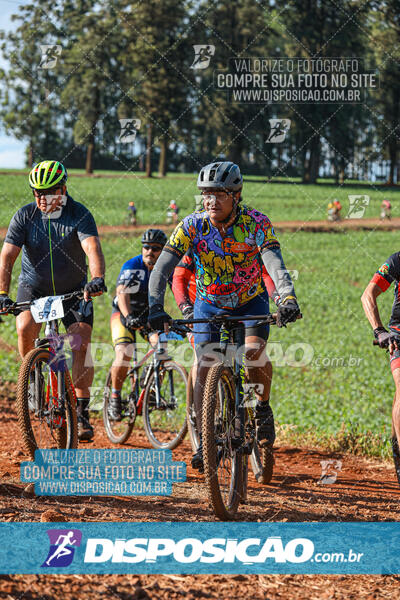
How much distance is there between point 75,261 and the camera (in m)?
6.52

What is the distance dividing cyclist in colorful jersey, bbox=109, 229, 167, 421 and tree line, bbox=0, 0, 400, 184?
25340 mm

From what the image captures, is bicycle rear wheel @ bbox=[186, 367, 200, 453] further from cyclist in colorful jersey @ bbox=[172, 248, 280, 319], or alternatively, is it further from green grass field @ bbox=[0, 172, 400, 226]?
green grass field @ bbox=[0, 172, 400, 226]

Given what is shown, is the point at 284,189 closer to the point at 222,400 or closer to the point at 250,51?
the point at 250,51

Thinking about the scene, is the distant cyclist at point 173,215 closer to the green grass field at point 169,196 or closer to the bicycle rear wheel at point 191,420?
the green grass field at point 169,196

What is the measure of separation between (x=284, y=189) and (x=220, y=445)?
36.6m

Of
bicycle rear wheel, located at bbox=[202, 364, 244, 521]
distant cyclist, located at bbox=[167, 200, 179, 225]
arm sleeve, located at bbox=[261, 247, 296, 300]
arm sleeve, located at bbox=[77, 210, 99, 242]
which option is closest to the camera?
bicycle rear wheel, located at bbox=[202, 364, 244, 521]

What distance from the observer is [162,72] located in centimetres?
3734

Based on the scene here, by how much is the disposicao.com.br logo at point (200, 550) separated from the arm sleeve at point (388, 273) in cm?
231

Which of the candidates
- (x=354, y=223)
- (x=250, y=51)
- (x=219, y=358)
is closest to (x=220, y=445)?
(x=219, y=358)

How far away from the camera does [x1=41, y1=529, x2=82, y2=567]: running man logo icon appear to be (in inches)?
156

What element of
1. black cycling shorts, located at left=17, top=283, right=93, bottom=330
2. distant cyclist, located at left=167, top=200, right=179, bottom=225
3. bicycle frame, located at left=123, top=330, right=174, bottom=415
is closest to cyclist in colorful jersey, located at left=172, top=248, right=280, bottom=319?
black cycling shorts, located at left=17, top=283, right=93, bottom=330

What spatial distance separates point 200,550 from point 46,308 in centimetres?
259

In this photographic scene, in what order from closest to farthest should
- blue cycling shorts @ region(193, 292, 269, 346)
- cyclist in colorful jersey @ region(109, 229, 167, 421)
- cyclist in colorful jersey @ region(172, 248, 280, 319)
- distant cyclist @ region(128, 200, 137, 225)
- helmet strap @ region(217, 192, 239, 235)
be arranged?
helmet strap @ region(217, 192, 239, 235) → blue cycling shorts @ region(193, 292, 269, 346) → cyclist in colorful jersey @ region(172, 248, 280, 319) → cyclist in colorful jersey @ region(109, 229, 167, 421) → distant cyclist @ region(128, 200, 137, 225)

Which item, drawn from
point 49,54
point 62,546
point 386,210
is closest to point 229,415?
point 62,546
